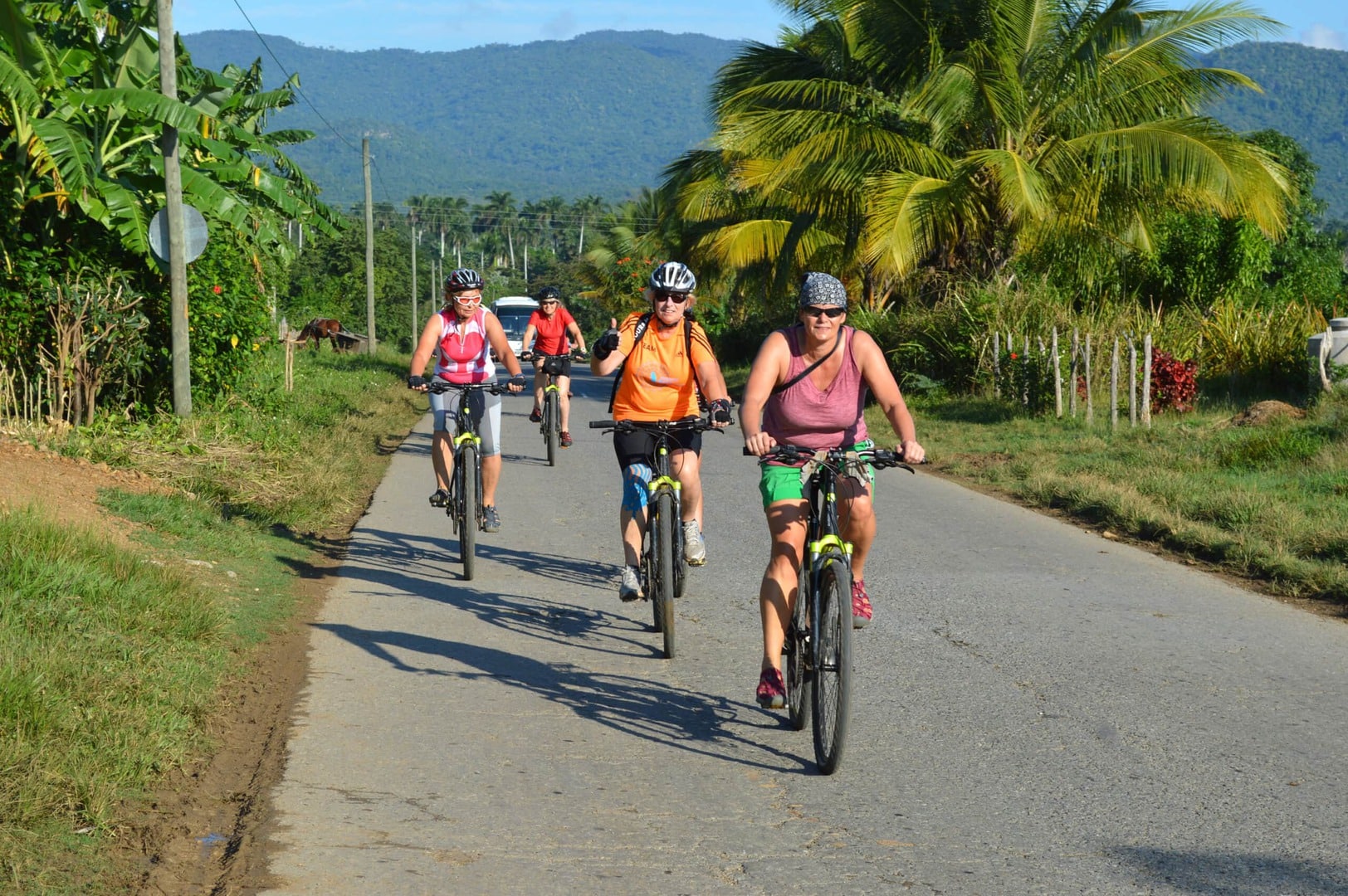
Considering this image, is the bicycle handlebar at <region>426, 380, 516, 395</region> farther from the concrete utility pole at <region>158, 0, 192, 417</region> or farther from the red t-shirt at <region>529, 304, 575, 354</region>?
the red t-shirt at <region>529, 304, 575, 354</region>

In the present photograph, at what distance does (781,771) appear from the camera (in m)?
5.40

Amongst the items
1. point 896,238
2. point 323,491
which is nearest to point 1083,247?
point 896,238

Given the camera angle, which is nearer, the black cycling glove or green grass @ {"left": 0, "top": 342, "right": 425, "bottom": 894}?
green grass @ {"left": 0, "top": 342, "right": 425, "bottom": 894}

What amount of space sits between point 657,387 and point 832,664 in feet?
9.53

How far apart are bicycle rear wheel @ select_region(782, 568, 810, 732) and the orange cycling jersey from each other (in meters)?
2.26

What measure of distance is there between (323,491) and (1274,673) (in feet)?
25.9

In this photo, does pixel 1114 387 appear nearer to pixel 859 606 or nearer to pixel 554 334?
pixel 554 334

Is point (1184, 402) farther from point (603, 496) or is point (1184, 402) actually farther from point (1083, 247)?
point (603, 496)

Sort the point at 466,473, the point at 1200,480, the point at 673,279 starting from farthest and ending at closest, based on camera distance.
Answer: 1. the point at 1200,480
2. the point at 466,473
3. the point at 673,279

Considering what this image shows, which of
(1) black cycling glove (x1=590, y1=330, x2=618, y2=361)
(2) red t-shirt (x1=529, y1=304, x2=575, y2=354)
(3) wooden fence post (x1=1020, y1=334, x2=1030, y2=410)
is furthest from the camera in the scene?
(3) wooden fence post (x1=1020, y1=334, x2=1030, y2=410)

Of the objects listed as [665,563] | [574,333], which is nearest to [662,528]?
[665,563]

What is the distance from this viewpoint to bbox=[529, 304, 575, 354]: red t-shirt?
16.9m

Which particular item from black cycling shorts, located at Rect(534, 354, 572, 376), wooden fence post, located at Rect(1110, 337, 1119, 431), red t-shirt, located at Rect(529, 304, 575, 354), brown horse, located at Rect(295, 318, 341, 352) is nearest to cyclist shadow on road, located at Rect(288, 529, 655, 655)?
black cycling shorts, located at Rect(534, 354, 572, 376)

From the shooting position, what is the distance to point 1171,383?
19734 millimetres
